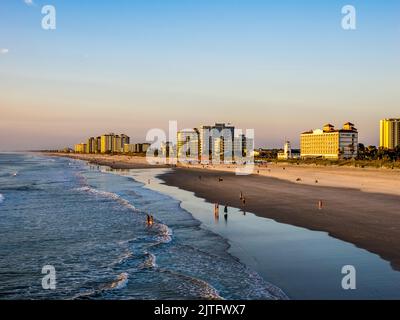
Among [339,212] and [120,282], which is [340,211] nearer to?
[339,212]

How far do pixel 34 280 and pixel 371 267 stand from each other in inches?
553

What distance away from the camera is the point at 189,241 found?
2330cm

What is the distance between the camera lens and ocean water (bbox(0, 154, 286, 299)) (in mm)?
15082

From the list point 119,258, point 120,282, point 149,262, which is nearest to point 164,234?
point 119,258

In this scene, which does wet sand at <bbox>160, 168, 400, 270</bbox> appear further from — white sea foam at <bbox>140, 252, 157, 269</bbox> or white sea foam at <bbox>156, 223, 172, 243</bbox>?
white sea foam at <bbox>140, 252, 157, 269</bbox>
